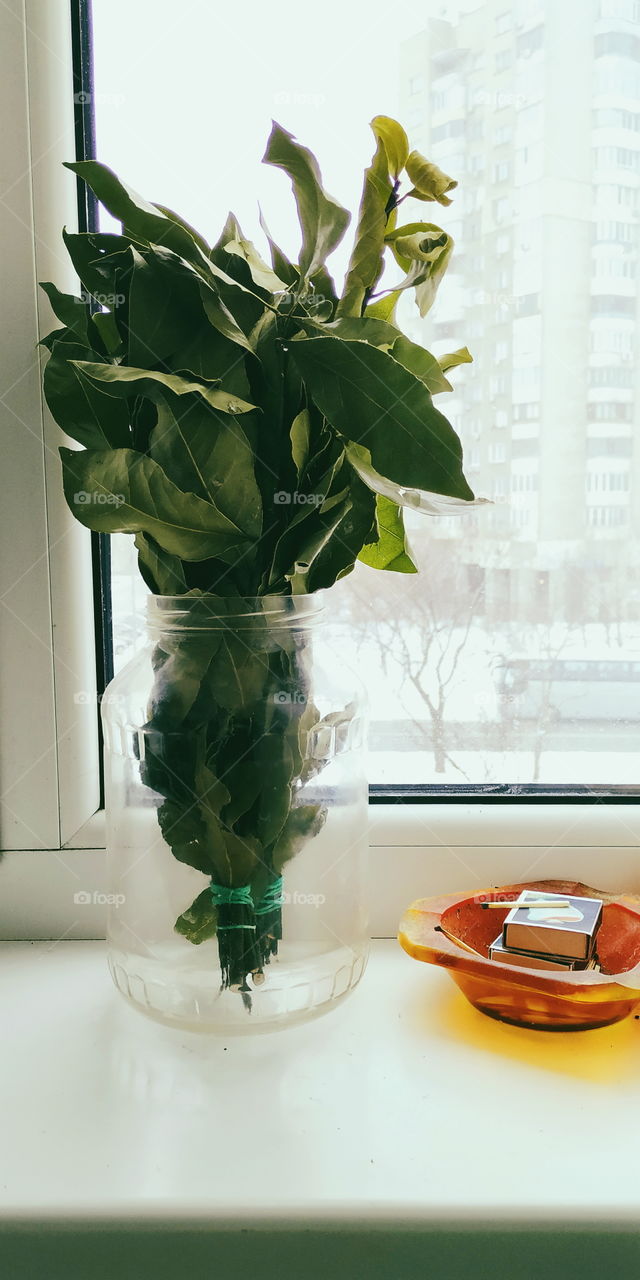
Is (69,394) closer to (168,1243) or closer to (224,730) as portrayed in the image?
(224,730)

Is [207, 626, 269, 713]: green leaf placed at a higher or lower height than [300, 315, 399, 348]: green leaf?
lower

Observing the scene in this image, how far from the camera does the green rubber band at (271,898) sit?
57 cm

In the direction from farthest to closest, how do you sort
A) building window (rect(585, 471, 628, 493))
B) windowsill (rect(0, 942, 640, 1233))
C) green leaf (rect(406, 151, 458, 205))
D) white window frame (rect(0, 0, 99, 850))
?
building window (rect(585, 471, 628, 493)) < white window frame (rect(0, 0, 99, 850)) < green leaf (rect(406, 151, 458, 205)) < windowsill (rect(0, 942, 640, 1233))

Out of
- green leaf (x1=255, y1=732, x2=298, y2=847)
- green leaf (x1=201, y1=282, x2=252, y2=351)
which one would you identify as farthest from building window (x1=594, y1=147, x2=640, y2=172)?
green leaf (x1=255, y1=732, x2=298, y2=847)

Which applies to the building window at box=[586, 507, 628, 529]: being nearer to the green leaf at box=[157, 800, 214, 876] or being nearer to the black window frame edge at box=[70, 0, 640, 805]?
the black window frame edge at box=[70, 0, 640, 805]

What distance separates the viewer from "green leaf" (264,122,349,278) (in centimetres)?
50

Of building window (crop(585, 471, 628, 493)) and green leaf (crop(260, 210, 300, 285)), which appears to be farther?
building window (crop(585, 471, 628, 493))

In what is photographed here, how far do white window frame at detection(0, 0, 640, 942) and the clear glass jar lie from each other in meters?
0.10

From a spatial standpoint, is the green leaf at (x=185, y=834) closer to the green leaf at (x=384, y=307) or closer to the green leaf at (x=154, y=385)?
the green leaf at (x=154, y=385)

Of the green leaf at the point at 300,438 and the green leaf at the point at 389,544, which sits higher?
the green leaf at the point at 300,438

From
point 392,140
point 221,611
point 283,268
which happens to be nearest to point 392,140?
point 392,140

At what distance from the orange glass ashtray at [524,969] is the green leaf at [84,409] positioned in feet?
1.29

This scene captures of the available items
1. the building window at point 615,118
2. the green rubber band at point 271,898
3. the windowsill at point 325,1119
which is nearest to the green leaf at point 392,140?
the building window at point 615,118

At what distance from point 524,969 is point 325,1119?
162 millimetres
